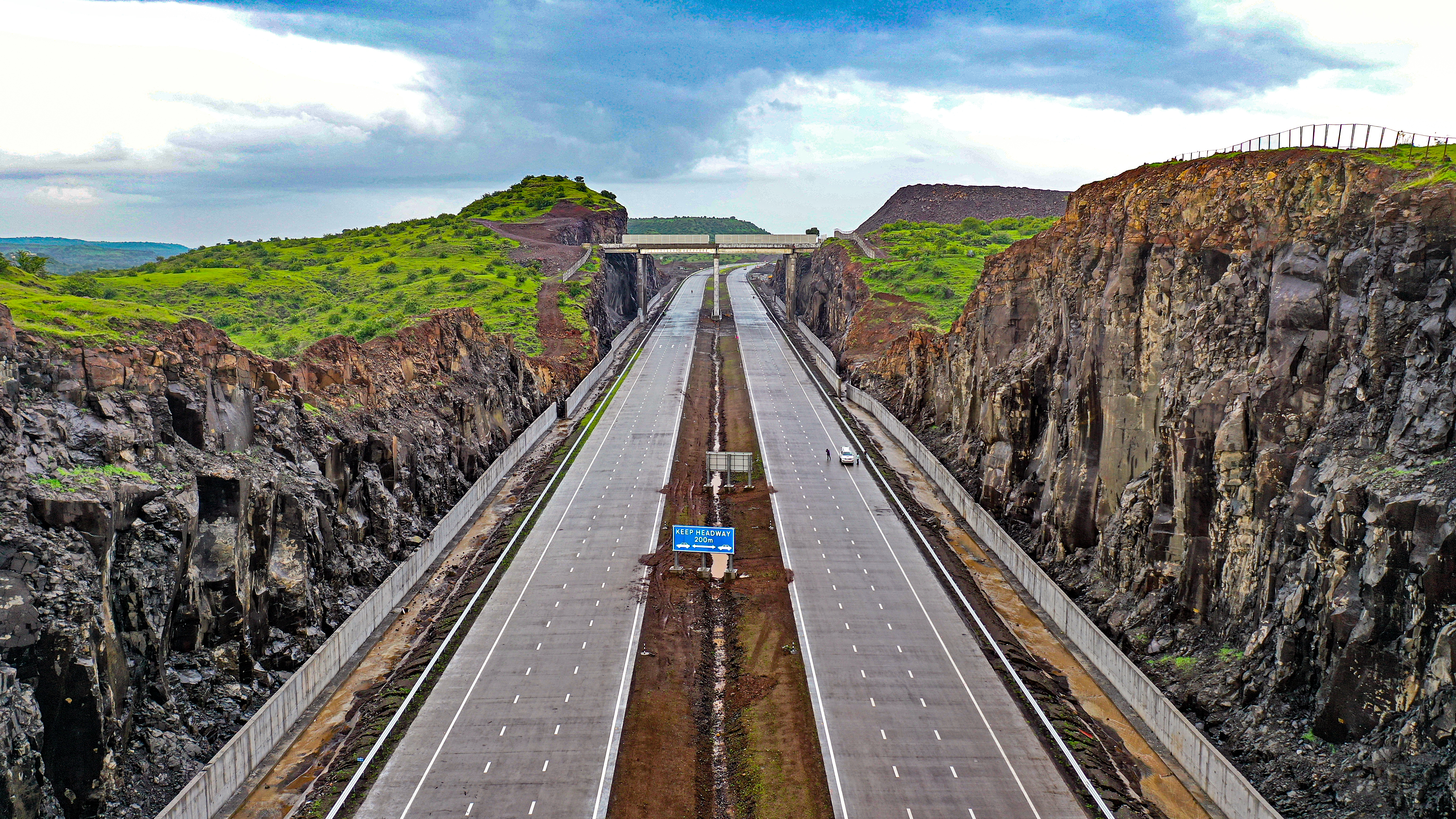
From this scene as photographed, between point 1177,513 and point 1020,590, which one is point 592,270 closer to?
point 1020,590

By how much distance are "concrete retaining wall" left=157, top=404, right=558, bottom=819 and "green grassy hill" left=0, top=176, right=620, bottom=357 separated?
706 inches

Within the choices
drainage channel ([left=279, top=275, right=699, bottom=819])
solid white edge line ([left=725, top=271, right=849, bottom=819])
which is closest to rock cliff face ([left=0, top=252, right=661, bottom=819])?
drainage channel ([left=279, top=275, right=699, bottom=819])

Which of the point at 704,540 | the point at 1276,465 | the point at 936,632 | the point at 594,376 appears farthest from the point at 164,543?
the point at 594,376

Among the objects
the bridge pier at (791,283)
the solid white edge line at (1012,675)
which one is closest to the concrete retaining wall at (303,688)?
the solid white edge line at (1012,675)

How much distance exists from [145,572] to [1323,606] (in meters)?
43.7

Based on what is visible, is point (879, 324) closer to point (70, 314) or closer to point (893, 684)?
point (893, 684)

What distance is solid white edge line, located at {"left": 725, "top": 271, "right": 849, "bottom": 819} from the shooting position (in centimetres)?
3672

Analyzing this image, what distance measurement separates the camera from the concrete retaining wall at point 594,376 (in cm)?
10262

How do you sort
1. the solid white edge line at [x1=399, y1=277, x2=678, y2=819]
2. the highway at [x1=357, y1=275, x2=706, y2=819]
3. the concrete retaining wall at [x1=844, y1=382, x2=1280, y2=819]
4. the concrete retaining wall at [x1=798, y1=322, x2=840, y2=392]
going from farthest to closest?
the concrete retaining wall at [x1=798, y1=322, x2=840, y2=392] < the solid white edge line at [x1=399, y1=277, x2=678, y2=819] < the highway at [x1=357, y1=275, x2=706, y2=819] < the concrete retaining wall at [x1=844, y1=382, x2=1280, y2=819]

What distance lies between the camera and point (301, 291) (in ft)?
381

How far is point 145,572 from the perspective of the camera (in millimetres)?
36750

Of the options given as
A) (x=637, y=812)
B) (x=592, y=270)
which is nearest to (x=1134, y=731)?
(x=637, y=812)

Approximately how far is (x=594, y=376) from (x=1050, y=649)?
77624 millimetres

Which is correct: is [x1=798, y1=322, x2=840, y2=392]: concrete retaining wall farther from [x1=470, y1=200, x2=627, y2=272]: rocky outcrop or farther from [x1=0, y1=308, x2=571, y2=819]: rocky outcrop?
[x1=0, y1=308, x2=571, y2=819]: rocky outcrop
